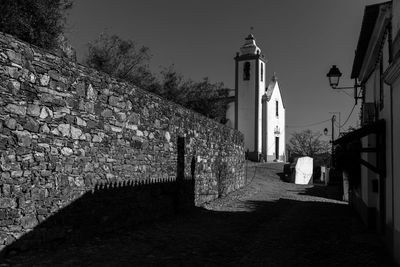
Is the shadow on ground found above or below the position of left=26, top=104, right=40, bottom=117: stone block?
below

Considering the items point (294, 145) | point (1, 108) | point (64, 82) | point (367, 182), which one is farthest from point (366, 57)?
point (294, 145)

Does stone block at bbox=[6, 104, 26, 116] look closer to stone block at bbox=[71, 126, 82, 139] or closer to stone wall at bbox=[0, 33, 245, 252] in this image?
stone wall at bbox=[0, 33, 245, 252]

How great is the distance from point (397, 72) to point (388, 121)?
59.2 inches

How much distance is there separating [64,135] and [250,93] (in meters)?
27.9

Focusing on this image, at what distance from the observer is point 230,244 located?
6.89 metres

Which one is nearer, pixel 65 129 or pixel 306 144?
pixel 65 129

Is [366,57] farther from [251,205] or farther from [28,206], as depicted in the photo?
[28,206]

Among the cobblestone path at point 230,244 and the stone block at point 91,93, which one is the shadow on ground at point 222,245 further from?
the stone block at point 91,93

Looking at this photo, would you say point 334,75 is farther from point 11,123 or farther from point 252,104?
point 252,104

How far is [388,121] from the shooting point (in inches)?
254

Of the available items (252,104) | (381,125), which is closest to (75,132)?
(381,125)

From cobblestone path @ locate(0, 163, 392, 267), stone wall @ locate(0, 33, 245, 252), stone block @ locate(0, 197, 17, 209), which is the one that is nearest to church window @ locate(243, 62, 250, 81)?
cobblestone path @ locate(0, 163, 392, 267)

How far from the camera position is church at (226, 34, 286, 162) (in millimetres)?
33000

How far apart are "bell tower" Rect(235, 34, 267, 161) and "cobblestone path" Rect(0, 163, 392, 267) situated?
22.4 meters
